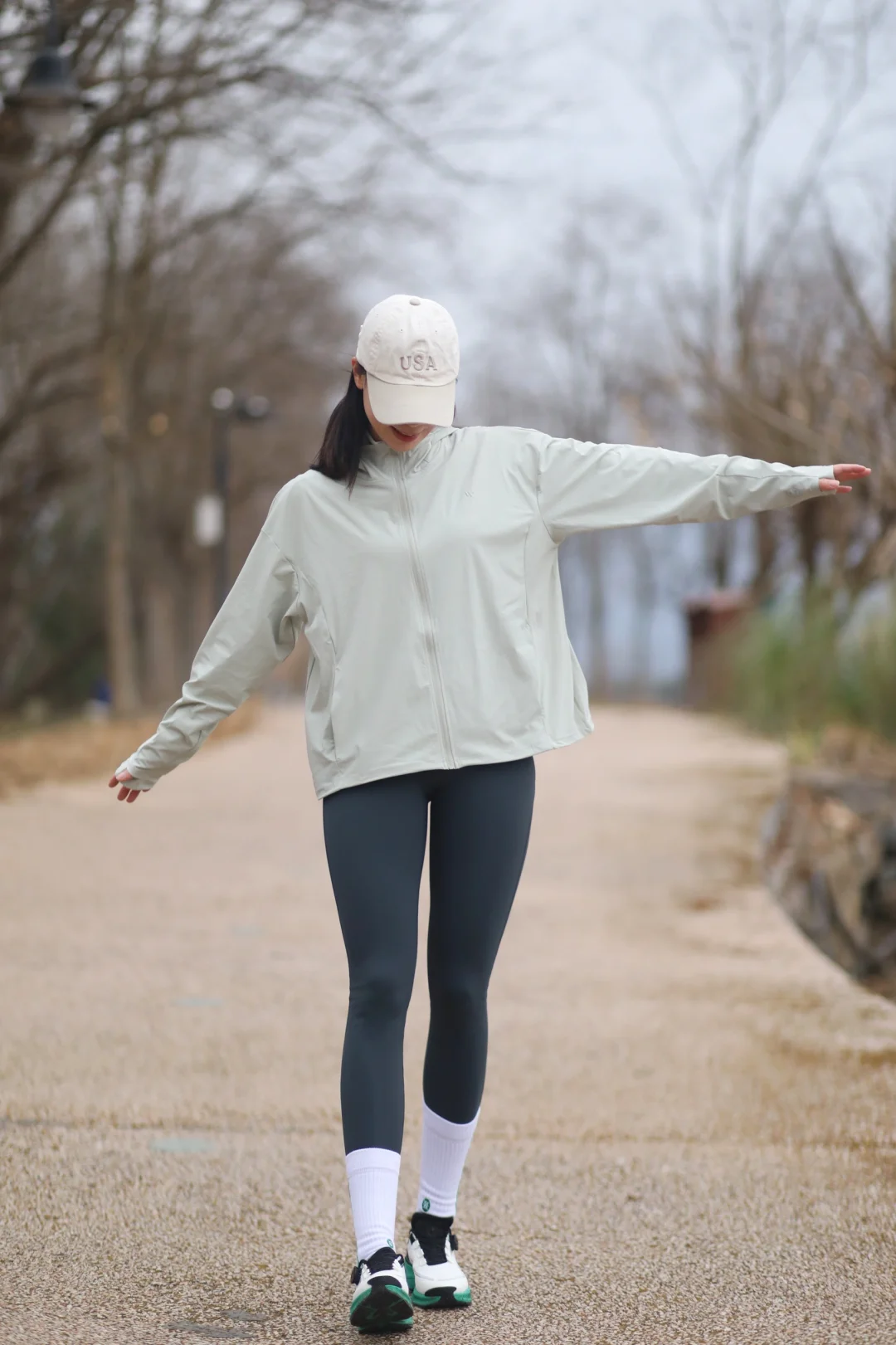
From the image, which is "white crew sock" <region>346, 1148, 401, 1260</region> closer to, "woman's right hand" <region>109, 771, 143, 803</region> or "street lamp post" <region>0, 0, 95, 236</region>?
Result: "woman's right hand" <region>109, 771, 143, 803</region>

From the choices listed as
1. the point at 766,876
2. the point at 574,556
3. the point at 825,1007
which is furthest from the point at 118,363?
the point at 574,556

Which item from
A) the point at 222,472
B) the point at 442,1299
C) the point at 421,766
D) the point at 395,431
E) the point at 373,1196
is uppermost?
the point at 395,431

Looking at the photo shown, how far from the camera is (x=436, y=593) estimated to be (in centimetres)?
315

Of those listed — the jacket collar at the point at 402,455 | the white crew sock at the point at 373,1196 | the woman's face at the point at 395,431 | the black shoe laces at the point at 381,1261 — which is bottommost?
the black shoe laces at the point at 381,1261

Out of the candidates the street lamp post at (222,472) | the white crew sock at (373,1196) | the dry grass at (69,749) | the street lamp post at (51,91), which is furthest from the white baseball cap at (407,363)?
the street lamp post at (222,472)

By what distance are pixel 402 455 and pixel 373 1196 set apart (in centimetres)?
136

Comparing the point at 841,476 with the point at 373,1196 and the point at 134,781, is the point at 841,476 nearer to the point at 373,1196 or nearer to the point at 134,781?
the point at 134,781

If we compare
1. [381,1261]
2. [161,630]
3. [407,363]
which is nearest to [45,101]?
[407,363]

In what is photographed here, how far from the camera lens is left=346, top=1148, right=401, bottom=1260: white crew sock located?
3.02m

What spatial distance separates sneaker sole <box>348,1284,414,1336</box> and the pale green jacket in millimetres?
889

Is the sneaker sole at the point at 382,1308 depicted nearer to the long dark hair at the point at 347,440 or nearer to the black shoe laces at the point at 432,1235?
the black shoe laces at the point at 432,1235

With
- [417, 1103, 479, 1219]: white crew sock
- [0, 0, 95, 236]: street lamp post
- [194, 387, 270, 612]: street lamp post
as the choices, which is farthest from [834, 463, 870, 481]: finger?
[194, 387, 270, 612]: street lamp post

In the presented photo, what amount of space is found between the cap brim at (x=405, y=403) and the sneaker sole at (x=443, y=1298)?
164 cm

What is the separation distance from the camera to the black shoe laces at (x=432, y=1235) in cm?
335
